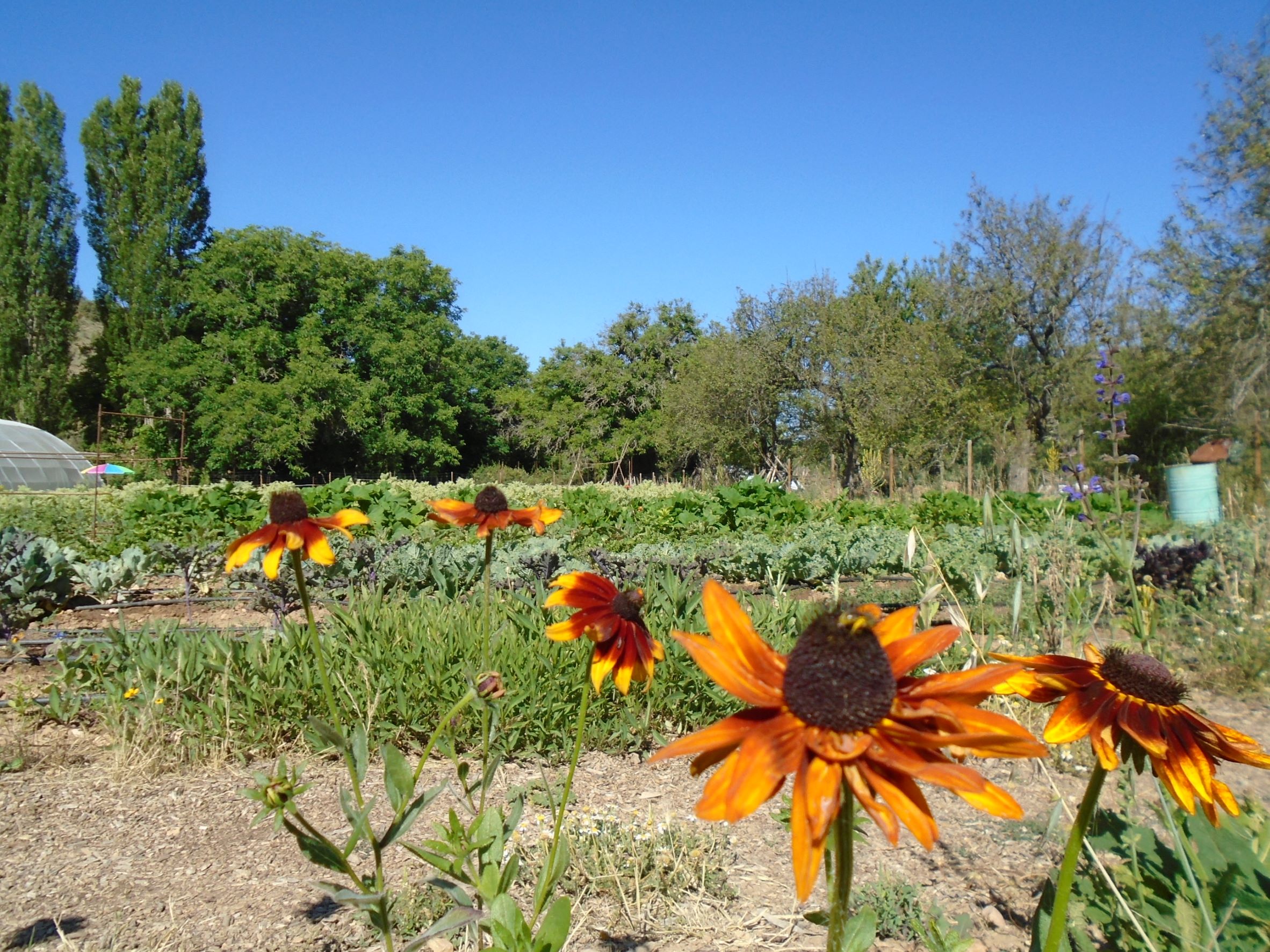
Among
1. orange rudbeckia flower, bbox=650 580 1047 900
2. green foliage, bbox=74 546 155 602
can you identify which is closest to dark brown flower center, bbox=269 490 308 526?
orange rudbeckia flower, bbox=650 580 1047 900

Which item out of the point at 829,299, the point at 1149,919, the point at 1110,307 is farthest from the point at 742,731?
the point at 1110,307

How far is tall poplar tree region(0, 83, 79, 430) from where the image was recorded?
24.9m

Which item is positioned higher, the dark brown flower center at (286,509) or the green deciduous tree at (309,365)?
the green deciduous tree at (309,365)

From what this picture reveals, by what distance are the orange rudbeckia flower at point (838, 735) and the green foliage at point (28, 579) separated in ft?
15.5

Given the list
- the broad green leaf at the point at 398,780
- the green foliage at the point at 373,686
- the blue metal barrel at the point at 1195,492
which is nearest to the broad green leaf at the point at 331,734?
the broad green leaf at the point at 398,780

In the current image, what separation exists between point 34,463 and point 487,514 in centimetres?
2276

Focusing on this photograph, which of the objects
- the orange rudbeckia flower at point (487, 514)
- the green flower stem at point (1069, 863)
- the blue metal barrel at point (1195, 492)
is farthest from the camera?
the blue metal barrel at point (1195, 492)

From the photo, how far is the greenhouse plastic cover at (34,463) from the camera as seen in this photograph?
1856cm

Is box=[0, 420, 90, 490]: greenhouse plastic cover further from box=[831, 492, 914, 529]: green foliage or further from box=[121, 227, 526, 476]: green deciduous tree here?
box=[831, 492, 914, 529]: green foliage

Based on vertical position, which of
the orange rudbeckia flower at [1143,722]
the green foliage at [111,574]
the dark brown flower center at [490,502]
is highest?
the dark brown flower center at [490,502]

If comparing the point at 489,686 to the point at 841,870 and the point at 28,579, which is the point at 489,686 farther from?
the point at 28,579

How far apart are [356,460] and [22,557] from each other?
25574 mm

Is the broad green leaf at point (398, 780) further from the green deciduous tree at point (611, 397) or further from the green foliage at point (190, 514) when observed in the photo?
the green deciduous tree at point (611, 397)

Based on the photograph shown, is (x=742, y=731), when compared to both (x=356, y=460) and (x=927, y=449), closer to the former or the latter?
(x=927, y=449)
